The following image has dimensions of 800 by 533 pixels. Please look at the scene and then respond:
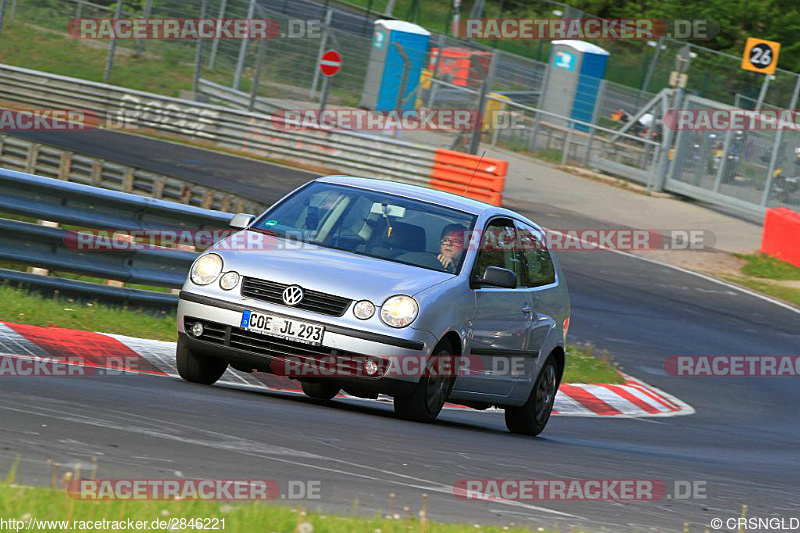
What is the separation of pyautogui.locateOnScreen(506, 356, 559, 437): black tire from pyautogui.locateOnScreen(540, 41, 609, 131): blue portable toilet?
25224mm

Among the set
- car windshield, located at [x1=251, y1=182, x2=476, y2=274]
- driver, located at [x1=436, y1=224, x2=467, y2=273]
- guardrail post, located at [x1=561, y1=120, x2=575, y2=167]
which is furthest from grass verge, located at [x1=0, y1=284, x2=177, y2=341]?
guardrail post, located at [x1=561, y1=120, x2=575, y2=167]

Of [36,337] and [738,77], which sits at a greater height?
[738,77]

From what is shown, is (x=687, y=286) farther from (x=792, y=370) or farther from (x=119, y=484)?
(x=119, y=484)

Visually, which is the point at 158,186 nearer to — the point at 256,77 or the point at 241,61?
the point at 256,77

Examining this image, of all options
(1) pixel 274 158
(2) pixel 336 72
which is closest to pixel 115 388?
(1) pixel 274 158

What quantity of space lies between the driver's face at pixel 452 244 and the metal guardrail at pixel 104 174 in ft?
24.2

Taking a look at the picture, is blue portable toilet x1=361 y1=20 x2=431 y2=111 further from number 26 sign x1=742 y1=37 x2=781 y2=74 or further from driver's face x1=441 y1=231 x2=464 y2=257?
driver's face x1=441 y1=231 x2=464 y2=257

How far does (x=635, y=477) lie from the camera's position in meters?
7.90

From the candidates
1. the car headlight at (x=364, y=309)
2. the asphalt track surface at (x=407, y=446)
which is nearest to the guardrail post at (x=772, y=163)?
the asphalt track surface at (x=407, y=446)

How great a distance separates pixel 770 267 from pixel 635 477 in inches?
698

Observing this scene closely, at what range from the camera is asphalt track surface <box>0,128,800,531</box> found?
555cm

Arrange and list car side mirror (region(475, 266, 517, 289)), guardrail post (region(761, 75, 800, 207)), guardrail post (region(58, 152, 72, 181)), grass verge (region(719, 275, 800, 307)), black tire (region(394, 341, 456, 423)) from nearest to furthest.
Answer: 1. black tire (region(394, 341, 456, 423))
2. car side mirror (region(475, 266, 517, 289))
3. guardrail post (region(58, 152, 72, 181))
4. grass verge (region(719, 275, 800, 307))
5. guardrail post (region(761, 75, 800, 207))

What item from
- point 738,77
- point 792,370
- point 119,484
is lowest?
point 792,370

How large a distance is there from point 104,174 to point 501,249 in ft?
35.8
